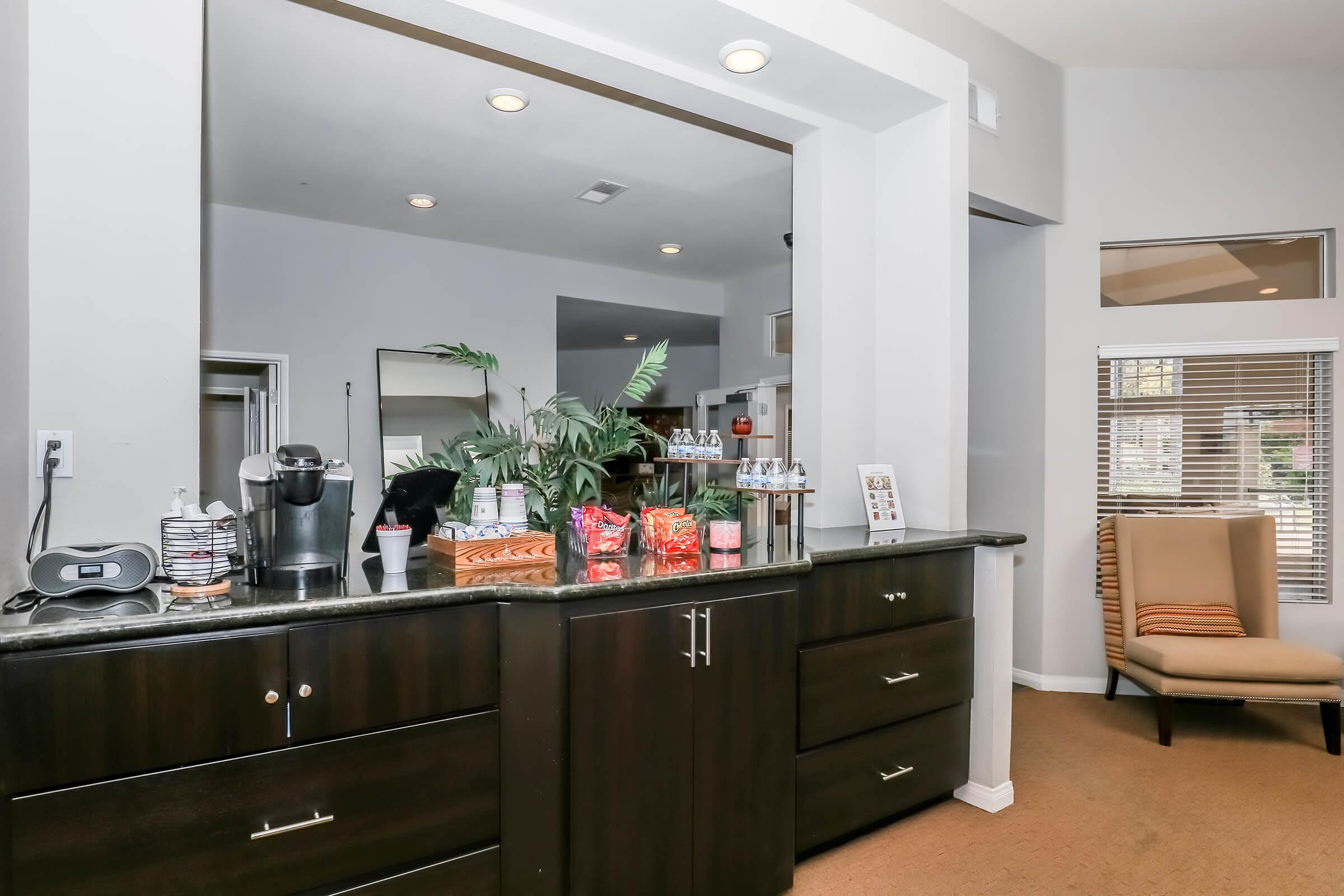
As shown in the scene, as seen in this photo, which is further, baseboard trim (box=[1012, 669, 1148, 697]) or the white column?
baseboard trim (box=[1012, 669, 1148, 697])

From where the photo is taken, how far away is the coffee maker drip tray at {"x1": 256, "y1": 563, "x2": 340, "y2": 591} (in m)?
1.63

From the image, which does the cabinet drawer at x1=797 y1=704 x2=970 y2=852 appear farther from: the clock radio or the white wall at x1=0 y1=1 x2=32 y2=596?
the white wall at x1=0 y1=1 x2=32 y2=596

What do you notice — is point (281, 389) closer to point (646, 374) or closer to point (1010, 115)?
point (646, 374)

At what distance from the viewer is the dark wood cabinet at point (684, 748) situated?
1.76 metres

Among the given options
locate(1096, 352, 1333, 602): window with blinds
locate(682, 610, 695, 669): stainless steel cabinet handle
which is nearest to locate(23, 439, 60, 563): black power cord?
locate(682, 610, 695, 669): stainless steel cabinet handle

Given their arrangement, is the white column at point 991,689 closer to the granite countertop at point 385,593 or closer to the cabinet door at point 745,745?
the granite countertop at point 385,593

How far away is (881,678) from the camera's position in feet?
7.83

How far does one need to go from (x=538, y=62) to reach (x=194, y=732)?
222cm

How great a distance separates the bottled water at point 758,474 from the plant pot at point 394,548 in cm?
112

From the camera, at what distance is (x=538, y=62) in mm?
2551

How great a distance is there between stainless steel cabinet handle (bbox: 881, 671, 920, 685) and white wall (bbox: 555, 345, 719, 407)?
252 inches

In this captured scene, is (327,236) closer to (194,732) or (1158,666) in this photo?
(194,732)

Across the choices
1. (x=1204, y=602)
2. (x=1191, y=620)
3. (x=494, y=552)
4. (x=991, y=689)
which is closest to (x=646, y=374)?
(x=494, y=552)

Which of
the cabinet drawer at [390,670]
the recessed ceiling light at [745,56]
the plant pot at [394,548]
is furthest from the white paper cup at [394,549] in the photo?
the recessed ceiling light at [745,56]
